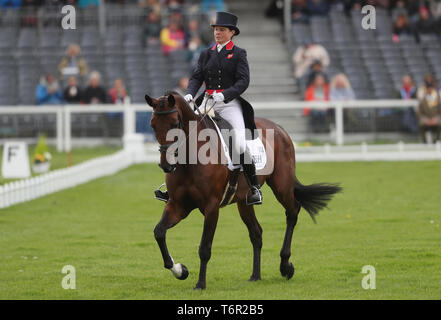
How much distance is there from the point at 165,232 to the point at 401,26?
65.4 ft

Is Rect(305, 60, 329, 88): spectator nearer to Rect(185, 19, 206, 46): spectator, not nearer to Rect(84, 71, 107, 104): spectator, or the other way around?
Rect(185, 19, 206, 46): spectator

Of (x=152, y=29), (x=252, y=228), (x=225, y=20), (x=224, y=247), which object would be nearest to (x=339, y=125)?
(x=152, y=29)

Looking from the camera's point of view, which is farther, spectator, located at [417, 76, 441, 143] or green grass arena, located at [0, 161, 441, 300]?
spectator, located at [417, 76, 441, 143]

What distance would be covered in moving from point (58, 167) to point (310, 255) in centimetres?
998

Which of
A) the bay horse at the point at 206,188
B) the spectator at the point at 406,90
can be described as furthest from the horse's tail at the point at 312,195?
the spectator at the point at 406,90

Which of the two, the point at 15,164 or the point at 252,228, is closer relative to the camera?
the point at 252,228

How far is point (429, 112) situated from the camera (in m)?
21.8

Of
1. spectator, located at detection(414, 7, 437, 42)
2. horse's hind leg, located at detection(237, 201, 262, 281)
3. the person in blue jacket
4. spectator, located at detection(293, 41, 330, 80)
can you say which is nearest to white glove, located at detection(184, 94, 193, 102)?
the person in blue jacket

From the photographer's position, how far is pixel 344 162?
21469 mm

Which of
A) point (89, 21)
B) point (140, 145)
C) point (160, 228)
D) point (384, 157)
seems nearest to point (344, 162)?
point (384, 157)

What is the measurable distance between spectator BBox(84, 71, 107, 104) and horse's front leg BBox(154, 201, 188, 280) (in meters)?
15.3

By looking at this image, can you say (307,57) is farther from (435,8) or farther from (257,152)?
(257,152)

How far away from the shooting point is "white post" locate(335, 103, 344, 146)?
22266 mm

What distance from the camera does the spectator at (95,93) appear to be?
23.4 m
